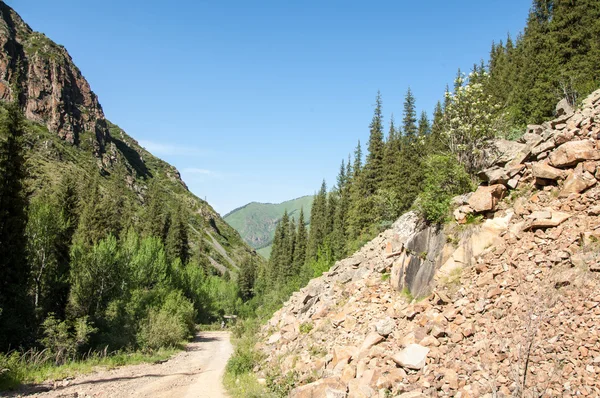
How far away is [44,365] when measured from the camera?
2067 cm

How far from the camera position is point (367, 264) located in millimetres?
21438

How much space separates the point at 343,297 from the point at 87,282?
83.7 ft

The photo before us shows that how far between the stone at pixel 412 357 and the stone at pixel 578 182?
19.7 feet

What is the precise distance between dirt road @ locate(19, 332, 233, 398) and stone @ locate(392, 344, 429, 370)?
11626mm

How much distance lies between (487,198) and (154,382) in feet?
65.1

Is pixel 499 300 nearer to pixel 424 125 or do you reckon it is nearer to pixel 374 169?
pixel 374 169

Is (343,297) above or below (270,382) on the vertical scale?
above

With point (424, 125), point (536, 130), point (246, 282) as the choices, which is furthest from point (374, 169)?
point (246, 282)

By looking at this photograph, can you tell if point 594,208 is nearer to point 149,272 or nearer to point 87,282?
point 87,282

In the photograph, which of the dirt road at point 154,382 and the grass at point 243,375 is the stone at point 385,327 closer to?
the grass at point 243,375

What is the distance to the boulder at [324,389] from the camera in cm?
1061

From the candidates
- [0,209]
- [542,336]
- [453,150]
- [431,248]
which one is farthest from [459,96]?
[0,209]

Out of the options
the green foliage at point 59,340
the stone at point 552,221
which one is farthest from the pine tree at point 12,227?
the stone at point 552,221

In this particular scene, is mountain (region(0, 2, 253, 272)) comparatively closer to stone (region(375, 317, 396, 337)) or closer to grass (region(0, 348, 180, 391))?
grass (region(0, 348, 180, 391))
